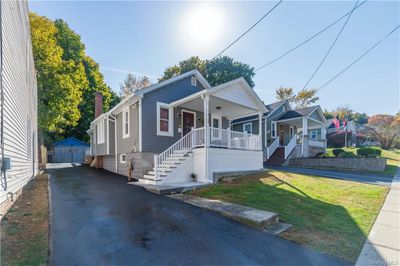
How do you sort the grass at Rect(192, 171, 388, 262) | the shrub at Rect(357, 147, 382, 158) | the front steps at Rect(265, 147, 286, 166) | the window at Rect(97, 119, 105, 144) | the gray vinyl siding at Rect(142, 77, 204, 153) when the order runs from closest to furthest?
the grass at Rect(192, 171, 388, 262), the gray vinyl siding at Rect(142, 77, 204, 153), the shrub at Rect(357, 147, 382, 158), the window at Rect(97, 119, 105, 144), the front steps at Rect(265, 147, 286, 166)

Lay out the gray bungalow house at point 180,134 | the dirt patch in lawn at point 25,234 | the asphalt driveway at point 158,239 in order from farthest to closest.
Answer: the gray bungalow house at point 180,134 → the asphalt driveway at point 158,239 → the dirt patch in lawn at point 25,234

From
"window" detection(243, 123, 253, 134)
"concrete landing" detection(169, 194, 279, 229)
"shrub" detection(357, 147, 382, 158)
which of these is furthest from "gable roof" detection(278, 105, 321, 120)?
"concrete landing" detection(169, 194, 279, 229)

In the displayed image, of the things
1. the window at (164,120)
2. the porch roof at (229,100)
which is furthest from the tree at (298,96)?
the window at (164,120)

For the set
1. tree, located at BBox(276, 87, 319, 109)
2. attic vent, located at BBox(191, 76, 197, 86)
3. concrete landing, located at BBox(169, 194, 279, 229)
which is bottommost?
A: concrete landing, located at BBox(169, 194, 279, 229)

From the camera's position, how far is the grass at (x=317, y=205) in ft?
14.4

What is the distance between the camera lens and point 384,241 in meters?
4.38

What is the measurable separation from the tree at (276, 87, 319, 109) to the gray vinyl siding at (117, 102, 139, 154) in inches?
1479

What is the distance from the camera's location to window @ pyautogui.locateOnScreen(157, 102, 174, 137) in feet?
39.7

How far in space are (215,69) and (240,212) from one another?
28042mm

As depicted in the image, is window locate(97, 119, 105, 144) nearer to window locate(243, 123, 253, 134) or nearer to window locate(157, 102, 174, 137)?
window locate(157, 102, 174, 137)

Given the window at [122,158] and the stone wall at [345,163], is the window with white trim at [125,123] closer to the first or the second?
the window at [122,158]

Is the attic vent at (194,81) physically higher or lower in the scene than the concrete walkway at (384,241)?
higher

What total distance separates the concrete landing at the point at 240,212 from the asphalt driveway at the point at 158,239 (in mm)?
234

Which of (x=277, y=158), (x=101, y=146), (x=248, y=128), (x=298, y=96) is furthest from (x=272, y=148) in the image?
(x=298, y=96)
